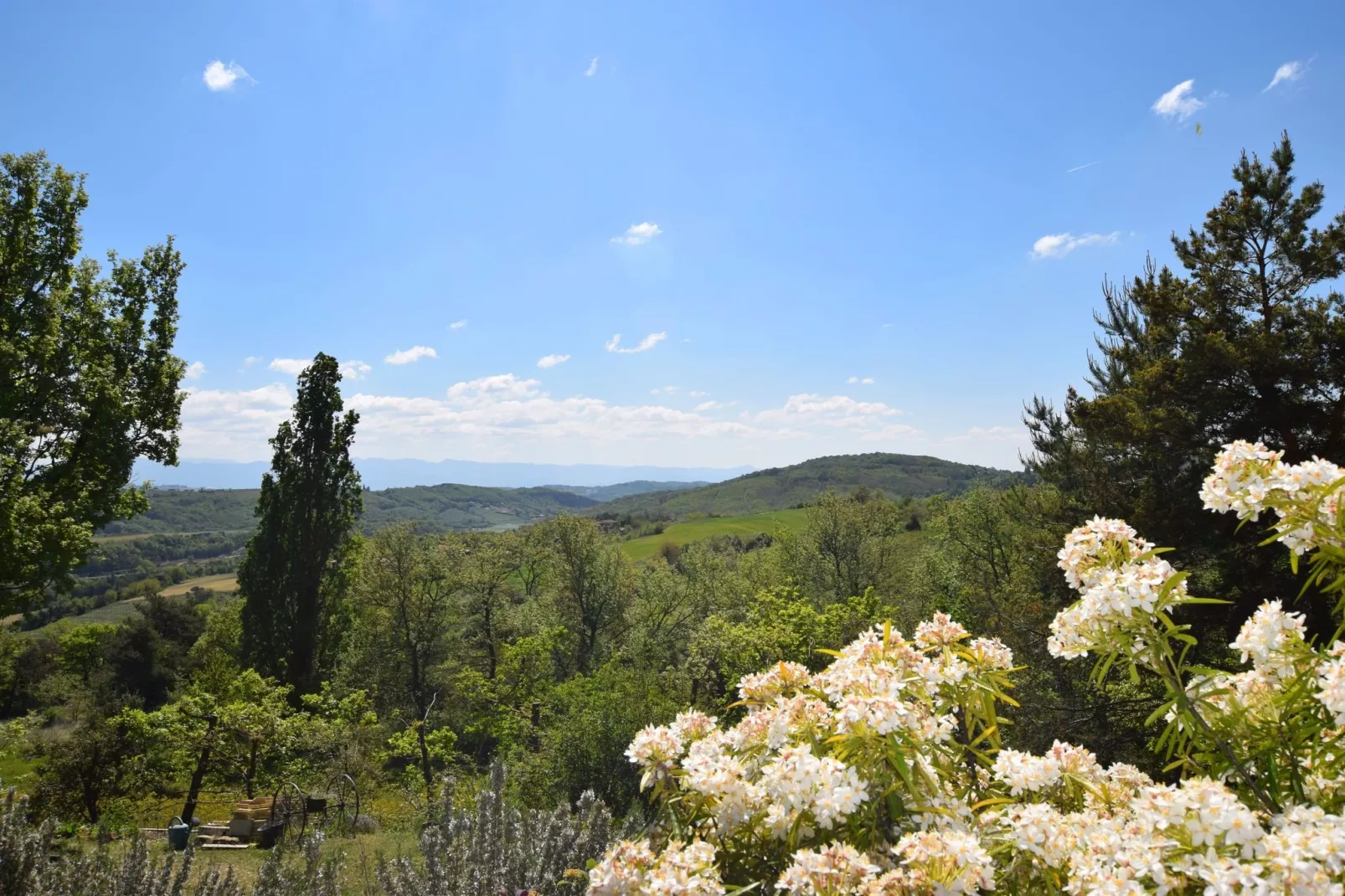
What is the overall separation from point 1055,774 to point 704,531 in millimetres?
80027

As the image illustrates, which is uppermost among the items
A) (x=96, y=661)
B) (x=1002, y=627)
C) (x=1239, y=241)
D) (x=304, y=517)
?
(x=1239, y=241)

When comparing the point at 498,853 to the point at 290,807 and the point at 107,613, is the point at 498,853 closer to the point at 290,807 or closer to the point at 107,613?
the point at 290,807

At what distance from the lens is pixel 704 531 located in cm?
8219

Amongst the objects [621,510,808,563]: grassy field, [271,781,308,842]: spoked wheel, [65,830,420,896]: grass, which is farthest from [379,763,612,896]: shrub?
[621,510,808,563]: grassy field

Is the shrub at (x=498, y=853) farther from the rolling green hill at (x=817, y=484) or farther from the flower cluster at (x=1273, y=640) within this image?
the rolling green hill at (x=817, y=484)

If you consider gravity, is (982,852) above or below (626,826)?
above

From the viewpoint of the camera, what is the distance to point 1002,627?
14.0m

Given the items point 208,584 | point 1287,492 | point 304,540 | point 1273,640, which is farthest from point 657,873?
point 208,584

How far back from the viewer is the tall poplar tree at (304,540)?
24484 millimetres

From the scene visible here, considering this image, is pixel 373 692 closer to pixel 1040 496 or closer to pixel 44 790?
pixel 44 790

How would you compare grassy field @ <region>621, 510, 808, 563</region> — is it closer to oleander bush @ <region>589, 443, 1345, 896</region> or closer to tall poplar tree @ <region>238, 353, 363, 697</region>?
tall poplar tree @ <region>238, 353, 363, 697</region>

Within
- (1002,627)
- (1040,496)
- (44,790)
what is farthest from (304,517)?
(1040,496)

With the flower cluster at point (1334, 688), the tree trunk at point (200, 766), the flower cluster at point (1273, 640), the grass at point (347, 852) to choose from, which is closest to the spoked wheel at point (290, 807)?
the grass at point (347, 852)

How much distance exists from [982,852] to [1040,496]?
19.7m
